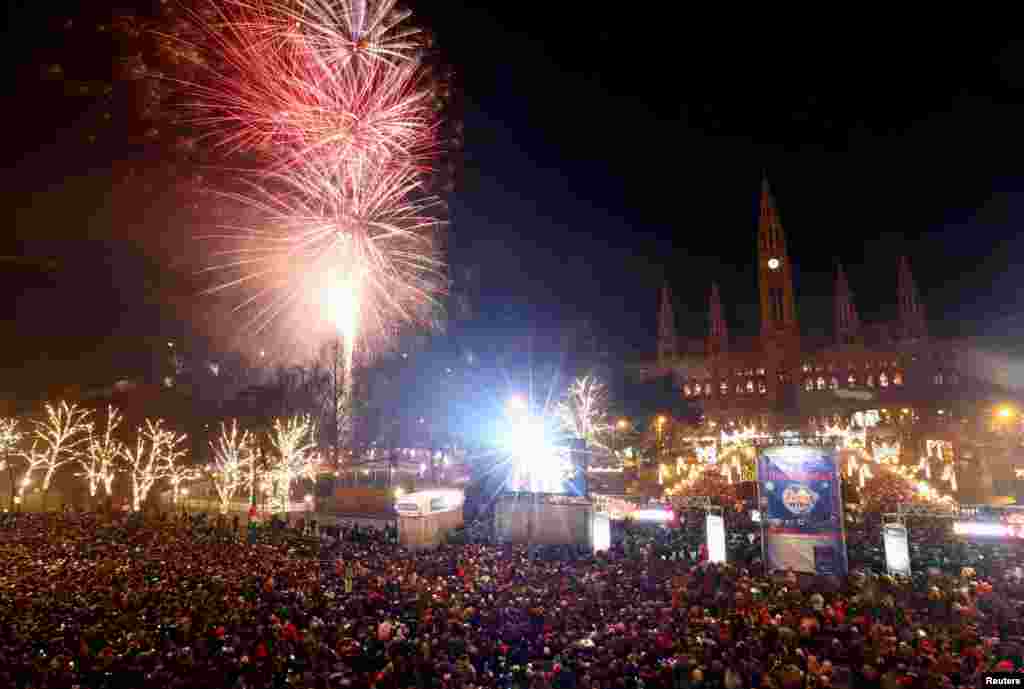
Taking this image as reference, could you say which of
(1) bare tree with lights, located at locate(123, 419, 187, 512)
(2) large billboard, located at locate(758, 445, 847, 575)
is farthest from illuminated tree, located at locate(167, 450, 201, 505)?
(2) large billboard, located at locate(758, 445, 847, 575)

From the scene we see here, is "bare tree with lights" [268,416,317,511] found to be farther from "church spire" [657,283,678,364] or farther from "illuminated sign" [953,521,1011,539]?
"church spire" [657,283,678,364]

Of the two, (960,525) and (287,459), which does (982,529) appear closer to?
(960,525)

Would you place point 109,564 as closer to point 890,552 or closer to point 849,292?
point 890,552

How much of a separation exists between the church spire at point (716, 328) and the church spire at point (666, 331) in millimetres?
7744

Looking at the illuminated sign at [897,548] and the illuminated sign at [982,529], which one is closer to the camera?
the illuminated sign at [897,548]

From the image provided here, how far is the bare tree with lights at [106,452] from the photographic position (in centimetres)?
3447

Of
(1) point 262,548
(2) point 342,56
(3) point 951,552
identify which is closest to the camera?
(3) point 951,552

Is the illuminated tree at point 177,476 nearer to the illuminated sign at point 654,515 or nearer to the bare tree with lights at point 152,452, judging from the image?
the bare tree with lights at point 152,452

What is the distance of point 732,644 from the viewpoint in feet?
32.3

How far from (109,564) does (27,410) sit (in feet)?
94.1

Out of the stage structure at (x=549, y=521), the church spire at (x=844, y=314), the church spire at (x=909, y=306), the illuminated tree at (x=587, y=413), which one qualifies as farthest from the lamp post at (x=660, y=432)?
the church spire at (x=909, y=306)

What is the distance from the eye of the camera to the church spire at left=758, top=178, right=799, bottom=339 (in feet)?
306

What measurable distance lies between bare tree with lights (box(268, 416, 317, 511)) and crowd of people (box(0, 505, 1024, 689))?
1732 cm

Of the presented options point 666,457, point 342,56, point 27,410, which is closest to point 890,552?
point 342,56
